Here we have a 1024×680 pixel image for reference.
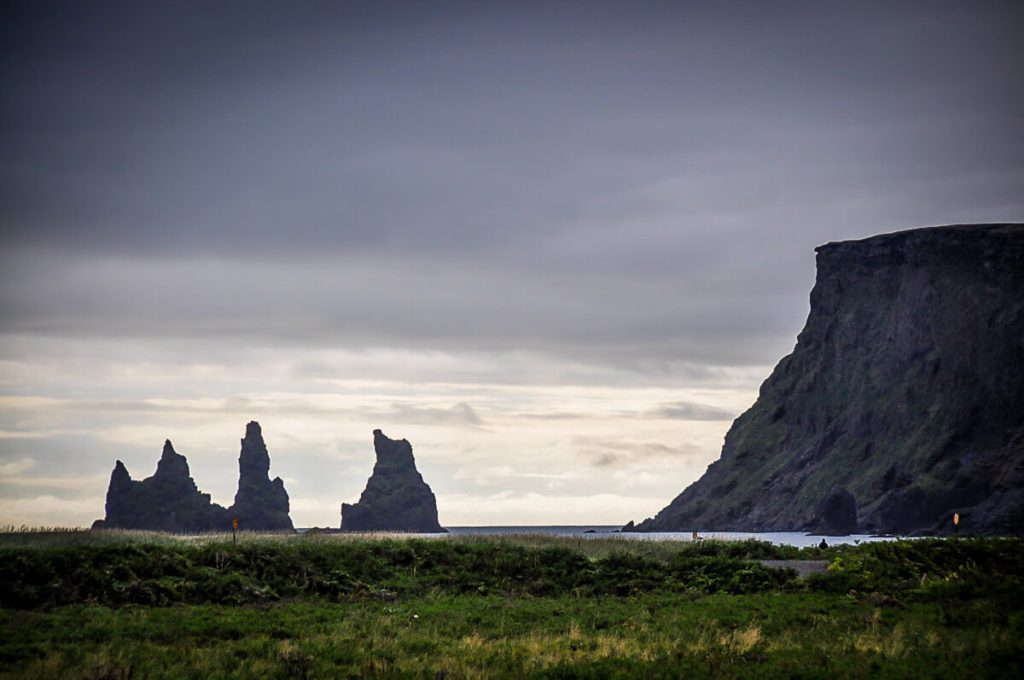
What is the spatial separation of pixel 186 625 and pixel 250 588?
637 centimetres

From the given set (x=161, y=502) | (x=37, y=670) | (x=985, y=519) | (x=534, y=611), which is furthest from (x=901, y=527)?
(x=37, y=670)

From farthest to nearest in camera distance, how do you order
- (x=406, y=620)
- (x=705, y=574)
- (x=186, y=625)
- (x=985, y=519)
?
(x=985, y=519)
(x=705, y=574)
(x=406, y=620)
(x=186, y=625)

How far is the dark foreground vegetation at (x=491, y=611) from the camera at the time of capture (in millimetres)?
27141

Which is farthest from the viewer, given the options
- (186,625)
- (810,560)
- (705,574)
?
(810,560)

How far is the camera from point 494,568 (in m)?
45.0

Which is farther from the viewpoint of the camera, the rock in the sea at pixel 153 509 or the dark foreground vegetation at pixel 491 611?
the rock in the sea at pixel 153 509

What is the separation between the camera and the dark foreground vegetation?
27141 millimetres

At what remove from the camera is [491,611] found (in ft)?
119

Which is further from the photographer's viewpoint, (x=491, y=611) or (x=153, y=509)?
(x=153, y=509)

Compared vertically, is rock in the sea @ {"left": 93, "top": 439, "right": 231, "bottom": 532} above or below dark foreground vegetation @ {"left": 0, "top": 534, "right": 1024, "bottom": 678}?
above

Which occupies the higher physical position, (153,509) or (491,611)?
(153,509)

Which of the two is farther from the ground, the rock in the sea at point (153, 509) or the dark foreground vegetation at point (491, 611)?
the rock in the sea at point (153, 509)

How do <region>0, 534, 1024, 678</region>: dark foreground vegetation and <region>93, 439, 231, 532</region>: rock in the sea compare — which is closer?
<region>0, 534, 1024, 678</region>: dark foreground vegetation

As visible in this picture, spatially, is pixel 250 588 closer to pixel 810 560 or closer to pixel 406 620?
pixel 406 620
